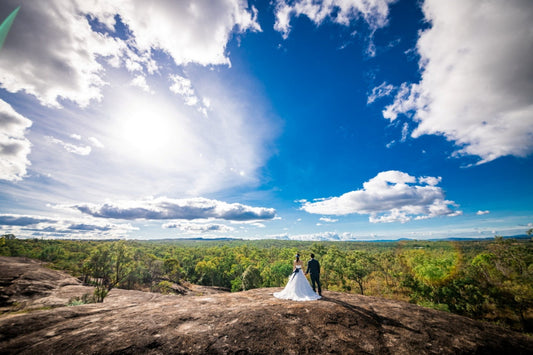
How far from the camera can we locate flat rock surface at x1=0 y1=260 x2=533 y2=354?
6973 mm

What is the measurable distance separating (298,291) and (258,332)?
5.52 meters

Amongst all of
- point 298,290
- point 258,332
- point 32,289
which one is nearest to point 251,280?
point 32,289

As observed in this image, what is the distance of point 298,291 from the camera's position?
12.6 m

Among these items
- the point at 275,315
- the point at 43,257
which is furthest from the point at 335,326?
the point at 43,257

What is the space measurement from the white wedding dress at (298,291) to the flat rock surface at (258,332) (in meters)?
1.66

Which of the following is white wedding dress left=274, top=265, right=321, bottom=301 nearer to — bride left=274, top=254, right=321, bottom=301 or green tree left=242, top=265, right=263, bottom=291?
bride left=274, top=254, right=321, bottom=301

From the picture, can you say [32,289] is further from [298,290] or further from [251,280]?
[298,290]

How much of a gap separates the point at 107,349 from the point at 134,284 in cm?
9145

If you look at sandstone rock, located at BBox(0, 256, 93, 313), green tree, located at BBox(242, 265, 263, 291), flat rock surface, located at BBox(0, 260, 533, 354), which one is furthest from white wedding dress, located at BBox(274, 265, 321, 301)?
green tree, located at BBox(242, 265, 263, 291)

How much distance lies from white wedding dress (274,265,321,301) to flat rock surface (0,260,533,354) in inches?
65.3

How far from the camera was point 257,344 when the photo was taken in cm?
715

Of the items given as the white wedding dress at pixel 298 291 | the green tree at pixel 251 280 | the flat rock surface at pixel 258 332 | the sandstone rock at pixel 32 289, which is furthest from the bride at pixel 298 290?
the green tree at pixel 251 280

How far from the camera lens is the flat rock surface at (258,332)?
6.97 m

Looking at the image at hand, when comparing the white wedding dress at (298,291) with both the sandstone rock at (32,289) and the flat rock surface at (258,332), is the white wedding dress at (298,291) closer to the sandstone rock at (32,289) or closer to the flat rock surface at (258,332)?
the flat rock surface at (258,332)
